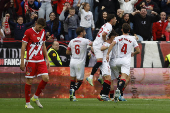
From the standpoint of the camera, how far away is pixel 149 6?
17969 millimetres

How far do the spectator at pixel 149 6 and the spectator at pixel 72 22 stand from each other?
10.5ft

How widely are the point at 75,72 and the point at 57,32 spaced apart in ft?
16.2

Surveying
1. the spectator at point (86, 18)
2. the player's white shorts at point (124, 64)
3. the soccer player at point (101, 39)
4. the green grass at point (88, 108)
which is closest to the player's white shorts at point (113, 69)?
the soccer player at point (101, 39)

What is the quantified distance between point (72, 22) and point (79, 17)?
660 mm

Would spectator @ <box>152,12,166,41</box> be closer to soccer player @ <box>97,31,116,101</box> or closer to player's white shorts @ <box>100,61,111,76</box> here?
soccer player @ <box>97,31,116,101</box>

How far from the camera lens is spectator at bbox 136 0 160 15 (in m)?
17.9

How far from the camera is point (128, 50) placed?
1122 cm

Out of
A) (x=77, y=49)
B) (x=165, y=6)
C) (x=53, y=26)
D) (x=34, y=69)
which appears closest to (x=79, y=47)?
(x=77, y=49)

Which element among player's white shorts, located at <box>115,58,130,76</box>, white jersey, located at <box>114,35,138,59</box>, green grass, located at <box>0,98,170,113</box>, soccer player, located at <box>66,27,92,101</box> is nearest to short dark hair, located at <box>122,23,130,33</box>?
white jersey, located at <box>114,35,138,59</box>

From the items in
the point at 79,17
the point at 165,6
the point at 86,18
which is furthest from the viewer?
the point at 165,6

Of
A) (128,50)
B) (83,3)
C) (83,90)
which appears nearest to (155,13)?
(83,3)

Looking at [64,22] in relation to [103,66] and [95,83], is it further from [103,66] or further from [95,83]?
[103,66]

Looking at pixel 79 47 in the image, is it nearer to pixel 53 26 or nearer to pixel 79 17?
pixel 53 26

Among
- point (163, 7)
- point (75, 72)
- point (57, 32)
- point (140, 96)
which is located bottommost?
point (140, 96)
